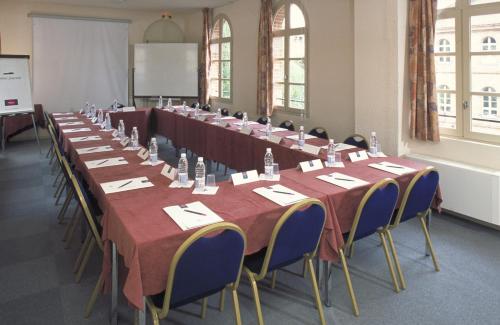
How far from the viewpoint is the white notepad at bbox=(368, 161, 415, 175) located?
3113 mm

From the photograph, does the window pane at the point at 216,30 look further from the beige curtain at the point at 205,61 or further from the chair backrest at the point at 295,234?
the chair backrest at the point at 295,234

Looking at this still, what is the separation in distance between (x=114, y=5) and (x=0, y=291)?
7657 mm

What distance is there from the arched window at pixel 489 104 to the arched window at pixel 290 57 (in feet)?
9.28

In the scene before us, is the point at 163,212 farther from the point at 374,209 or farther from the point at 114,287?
the point at 374,209

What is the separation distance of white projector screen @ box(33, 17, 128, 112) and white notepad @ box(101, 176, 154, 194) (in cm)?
734

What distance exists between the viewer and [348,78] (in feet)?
18.2

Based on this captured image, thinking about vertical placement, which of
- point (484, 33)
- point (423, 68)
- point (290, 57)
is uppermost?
point (290, 57)

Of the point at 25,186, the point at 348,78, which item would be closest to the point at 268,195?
the point at 348,78

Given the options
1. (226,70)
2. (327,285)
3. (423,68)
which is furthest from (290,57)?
(327,285)

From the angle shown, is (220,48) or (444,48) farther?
(220,48)

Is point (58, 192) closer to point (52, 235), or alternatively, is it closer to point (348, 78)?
point (52, 235)

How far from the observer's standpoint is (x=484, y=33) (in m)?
3.94

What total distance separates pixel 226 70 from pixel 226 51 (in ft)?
1.35

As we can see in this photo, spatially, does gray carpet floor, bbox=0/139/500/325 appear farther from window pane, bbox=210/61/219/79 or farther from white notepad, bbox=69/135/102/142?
window pane, bbox=210/61/219/79
